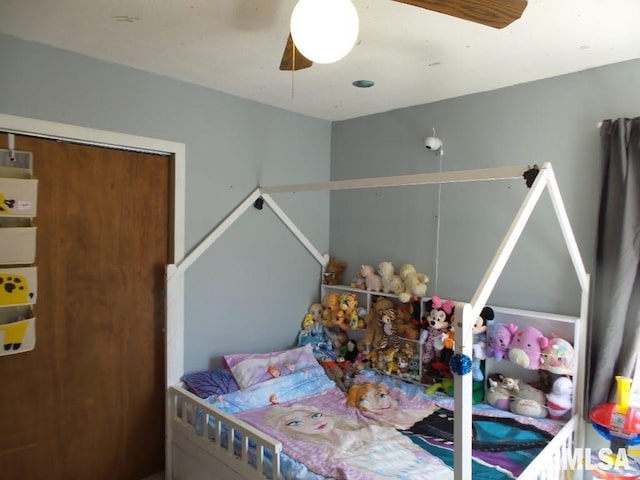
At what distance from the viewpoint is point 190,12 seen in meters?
1.69

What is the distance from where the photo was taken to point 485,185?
8.45 feet

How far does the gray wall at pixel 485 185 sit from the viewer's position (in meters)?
2.24

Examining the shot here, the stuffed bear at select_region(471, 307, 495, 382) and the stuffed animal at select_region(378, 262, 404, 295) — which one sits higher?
the stuffed animal at select_region(378, 262, 404, 295)

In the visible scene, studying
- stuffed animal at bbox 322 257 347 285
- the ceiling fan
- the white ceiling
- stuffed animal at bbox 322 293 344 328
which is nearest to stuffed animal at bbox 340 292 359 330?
stuffed animal at bbox 322 293 344 328

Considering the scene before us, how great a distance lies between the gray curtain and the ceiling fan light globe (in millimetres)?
1591

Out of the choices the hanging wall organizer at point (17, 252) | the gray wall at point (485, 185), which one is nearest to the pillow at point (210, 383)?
the hanging wall organizer at point (17, 252)

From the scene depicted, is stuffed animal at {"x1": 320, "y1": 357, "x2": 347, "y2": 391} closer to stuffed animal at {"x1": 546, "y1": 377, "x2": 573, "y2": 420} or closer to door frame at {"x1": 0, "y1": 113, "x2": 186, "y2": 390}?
door frame at {"x1": 0, "y1": 113, "x2": 186, "y2": 390}

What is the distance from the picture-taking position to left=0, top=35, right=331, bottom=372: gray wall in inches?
81.3

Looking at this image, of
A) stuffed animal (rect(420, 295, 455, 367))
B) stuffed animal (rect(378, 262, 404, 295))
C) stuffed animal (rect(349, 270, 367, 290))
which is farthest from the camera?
stuffed animal (rect(349, 270, 367, 290))

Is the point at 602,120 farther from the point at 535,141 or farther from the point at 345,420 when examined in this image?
the point at 345,420

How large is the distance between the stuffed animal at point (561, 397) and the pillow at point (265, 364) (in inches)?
51.0

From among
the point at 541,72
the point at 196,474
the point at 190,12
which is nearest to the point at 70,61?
the point at 190,12

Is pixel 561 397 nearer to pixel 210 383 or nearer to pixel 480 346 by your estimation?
pixel 480 346

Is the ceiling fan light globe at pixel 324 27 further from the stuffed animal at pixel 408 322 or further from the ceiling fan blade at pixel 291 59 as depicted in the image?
the stuffed animal at pixel 408 322
